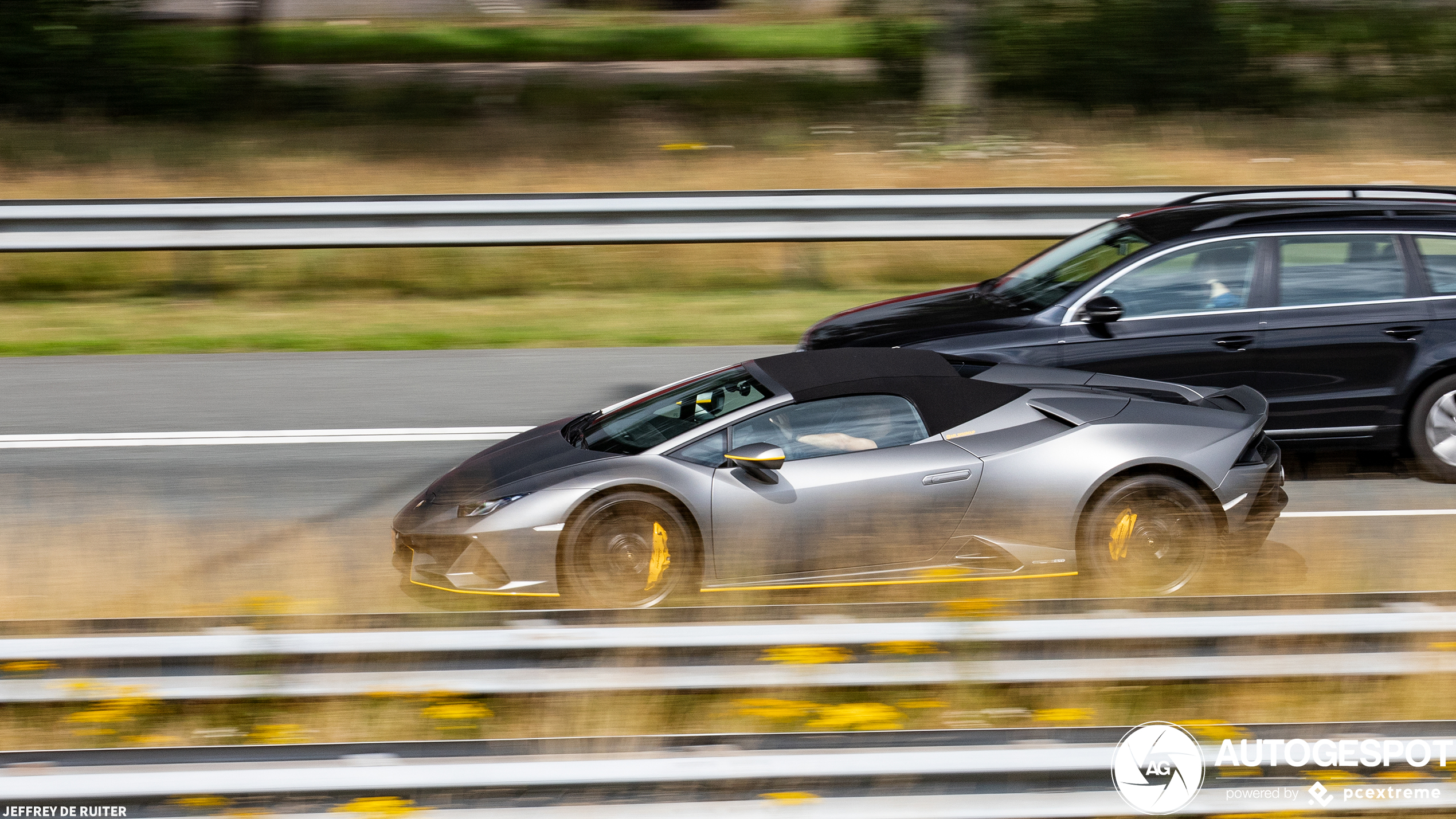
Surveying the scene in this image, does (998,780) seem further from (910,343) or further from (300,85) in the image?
(300,85)

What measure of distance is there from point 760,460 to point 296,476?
11.7 ft

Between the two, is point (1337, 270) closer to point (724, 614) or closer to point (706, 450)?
point (706, 450)

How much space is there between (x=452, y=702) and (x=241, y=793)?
76 cm

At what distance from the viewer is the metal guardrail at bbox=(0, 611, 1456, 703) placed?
13.5ft

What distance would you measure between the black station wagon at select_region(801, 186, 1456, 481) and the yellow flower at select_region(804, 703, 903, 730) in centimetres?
351

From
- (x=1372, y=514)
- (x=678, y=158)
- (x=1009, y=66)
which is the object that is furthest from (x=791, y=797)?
(x=1009, y=66)

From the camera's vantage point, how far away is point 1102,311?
763 centimetres

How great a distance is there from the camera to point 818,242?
40.9ft

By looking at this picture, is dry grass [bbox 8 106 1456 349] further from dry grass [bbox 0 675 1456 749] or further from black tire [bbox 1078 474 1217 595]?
dry grass [bbox 0 675 1456 749]

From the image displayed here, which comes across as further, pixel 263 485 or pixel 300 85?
pixel 300 85

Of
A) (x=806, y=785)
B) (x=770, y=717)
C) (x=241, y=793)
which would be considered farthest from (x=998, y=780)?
(x=241, y=793)

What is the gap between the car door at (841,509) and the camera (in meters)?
5.51

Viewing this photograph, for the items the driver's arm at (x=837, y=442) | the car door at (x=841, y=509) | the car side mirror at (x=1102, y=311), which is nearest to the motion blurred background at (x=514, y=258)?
the car door at (x=841, y=509)

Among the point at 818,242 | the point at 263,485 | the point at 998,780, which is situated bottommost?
the point at 998,780
